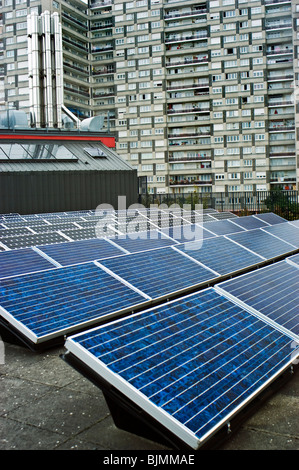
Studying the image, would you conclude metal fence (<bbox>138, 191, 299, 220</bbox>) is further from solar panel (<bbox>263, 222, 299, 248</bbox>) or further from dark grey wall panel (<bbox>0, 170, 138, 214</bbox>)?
solar panel (<bbox>263, 222, 299, 248</bbox>)

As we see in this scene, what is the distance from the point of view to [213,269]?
35.0 feet

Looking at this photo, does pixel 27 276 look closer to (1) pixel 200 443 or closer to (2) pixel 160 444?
(2) pixel 160 444

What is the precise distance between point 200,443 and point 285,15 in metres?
99.2

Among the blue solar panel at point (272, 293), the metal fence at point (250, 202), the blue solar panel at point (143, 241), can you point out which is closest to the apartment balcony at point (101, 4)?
the metal fence at point (250, 202)

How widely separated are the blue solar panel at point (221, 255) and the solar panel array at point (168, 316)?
0.12 ft

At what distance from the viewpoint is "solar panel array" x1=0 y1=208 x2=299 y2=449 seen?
482 cm

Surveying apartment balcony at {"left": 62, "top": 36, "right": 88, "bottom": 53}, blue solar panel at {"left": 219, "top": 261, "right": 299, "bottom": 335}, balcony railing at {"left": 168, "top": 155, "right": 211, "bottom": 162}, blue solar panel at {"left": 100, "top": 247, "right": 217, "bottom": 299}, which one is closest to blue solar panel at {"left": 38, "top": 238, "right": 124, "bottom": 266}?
blue solar panel at {"left": 100, "top": 247, "right": 217, "bottom": 299}

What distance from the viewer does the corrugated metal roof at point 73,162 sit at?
28688mm

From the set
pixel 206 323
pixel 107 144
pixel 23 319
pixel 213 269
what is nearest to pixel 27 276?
pixel 23 319

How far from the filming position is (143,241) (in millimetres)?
13094

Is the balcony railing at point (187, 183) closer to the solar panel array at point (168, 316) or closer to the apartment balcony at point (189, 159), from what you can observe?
the apartment balcony at point (189, 159)

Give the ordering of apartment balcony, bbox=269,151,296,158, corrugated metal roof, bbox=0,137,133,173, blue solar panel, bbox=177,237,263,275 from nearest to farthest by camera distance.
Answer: blue solar panel, bbox=177,237,263,275 → corrugated metal roof, bbox=0,137,133,173 → apartment balcony, bbox=269,151,296,158

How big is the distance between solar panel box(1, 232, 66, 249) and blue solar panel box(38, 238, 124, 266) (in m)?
2.37

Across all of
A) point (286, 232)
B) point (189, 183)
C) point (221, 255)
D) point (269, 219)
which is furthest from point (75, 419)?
point (189, 183)
